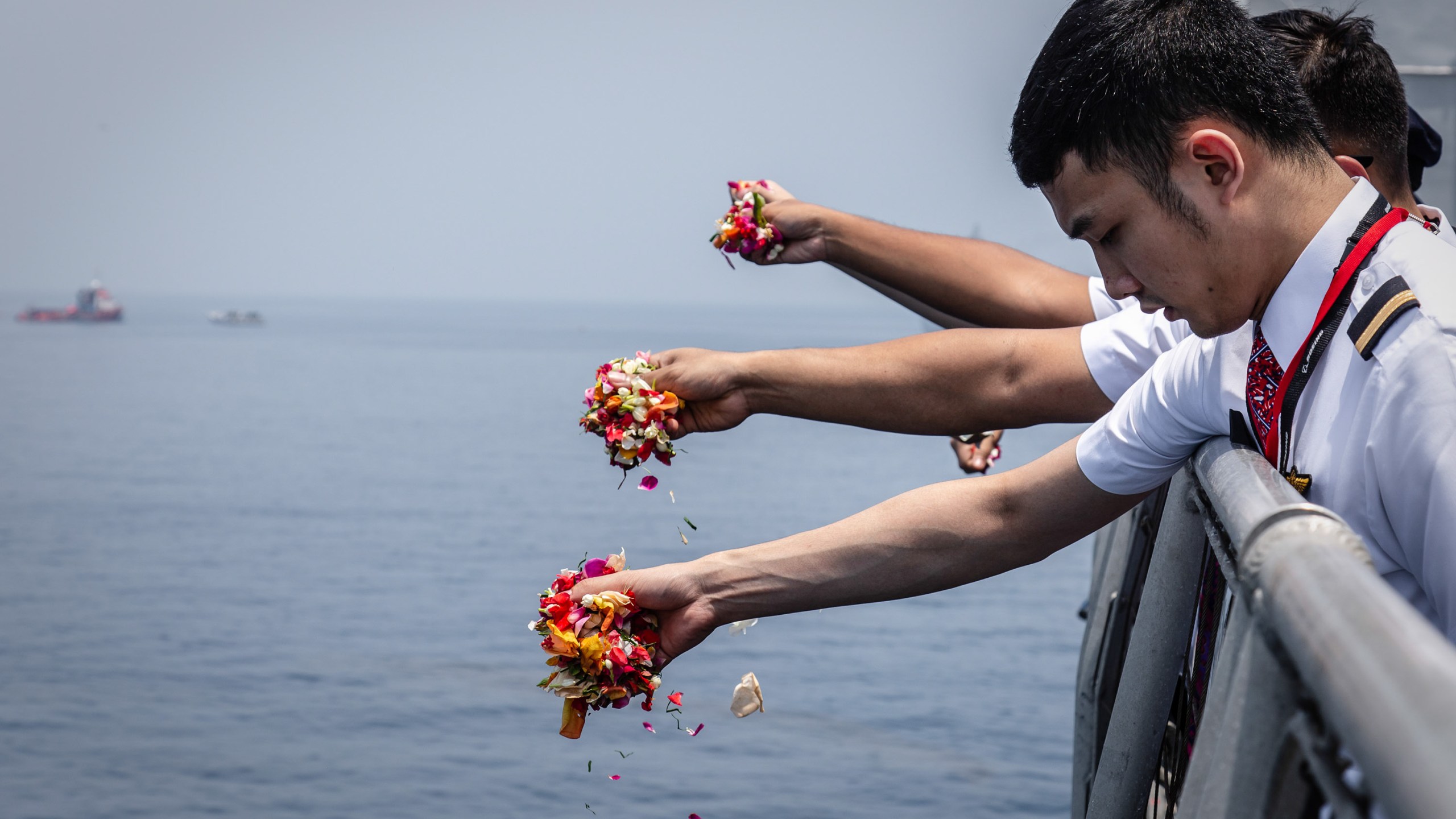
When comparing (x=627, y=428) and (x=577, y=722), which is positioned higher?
(x=627, y=428)

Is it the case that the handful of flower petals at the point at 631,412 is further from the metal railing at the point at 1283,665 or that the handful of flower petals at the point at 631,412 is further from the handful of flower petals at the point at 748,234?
the metal railing at the point at 1283,665

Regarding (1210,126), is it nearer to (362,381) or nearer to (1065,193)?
(1065,193)

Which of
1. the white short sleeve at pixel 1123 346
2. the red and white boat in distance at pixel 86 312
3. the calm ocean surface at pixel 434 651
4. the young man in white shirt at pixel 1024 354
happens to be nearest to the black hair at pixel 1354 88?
the young man in white shirt at pixel 1024 354

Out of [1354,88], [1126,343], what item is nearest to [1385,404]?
[1126,343]

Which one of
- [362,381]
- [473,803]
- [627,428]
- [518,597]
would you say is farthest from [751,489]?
[362,381]

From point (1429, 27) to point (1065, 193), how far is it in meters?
5.73

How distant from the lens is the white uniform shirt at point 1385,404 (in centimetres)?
165

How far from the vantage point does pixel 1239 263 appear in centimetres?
205

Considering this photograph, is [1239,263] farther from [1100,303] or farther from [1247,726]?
[1100,303]

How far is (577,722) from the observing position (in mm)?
3010

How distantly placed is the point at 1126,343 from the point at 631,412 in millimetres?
1250

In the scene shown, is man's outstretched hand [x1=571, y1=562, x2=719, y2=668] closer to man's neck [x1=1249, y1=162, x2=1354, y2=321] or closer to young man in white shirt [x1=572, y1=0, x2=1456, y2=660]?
young man in white shirt [x1=572, y1=0, x2=1456, y2=660]

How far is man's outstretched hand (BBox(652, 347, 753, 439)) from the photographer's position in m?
3.42

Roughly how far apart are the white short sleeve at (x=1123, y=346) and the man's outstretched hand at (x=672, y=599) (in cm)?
112
